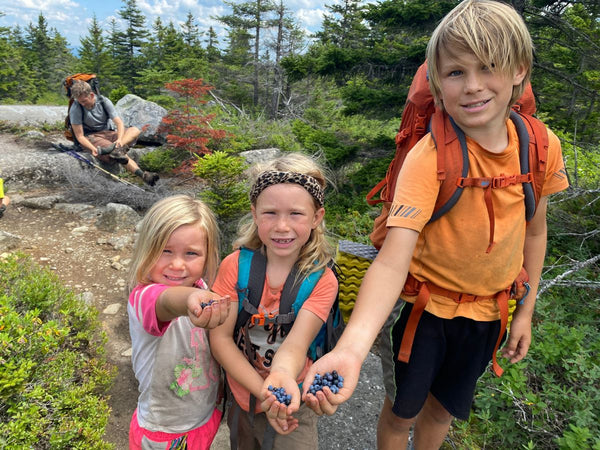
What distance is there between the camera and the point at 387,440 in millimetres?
1962

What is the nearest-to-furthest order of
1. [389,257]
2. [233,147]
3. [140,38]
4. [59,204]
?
[389,257], [59,204], [233,147], [140,38]

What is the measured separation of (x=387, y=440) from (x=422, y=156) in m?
1.55

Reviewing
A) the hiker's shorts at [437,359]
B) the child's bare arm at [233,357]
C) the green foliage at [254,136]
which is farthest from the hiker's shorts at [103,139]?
the hiker's shorts at [437,359]

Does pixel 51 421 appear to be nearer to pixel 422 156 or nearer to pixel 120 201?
pixel 422 156

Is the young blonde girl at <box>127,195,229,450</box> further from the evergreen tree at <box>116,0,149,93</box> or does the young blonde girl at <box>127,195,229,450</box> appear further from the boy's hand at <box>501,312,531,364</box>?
the evergreen tree at <box>116,0,149,93</box>

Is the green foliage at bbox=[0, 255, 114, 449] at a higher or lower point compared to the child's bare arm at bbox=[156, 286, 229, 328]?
lower

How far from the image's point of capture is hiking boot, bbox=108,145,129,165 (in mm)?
6914

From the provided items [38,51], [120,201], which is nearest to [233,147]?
[120,201]

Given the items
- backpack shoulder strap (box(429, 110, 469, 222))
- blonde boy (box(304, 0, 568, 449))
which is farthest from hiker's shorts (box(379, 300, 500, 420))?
backpack shoulder strap (box(429, 110, 469, 222))

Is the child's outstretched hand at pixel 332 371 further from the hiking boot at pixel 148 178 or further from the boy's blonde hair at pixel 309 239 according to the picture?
the hiking boot at pixel 148 178

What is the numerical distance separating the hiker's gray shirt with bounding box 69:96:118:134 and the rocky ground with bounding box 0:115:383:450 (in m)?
0.86

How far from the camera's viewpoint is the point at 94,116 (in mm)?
6715

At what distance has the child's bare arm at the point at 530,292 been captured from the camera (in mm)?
1729

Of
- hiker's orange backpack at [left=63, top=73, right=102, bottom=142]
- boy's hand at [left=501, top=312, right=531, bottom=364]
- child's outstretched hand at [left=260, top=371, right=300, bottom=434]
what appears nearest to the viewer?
child's outstretched hand at [left=260, top=371, right=300, bottom=434]
